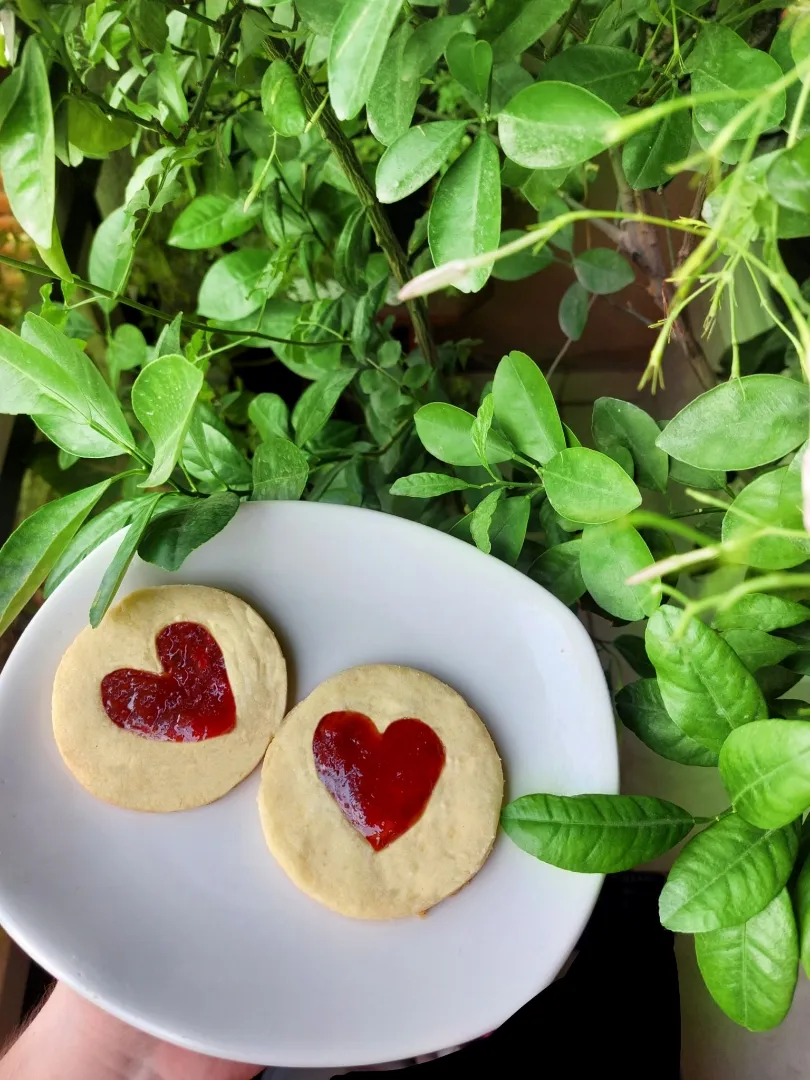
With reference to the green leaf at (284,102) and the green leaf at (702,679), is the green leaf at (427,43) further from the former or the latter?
the green leaf at (702,679)

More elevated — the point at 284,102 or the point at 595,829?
the point at 284,102

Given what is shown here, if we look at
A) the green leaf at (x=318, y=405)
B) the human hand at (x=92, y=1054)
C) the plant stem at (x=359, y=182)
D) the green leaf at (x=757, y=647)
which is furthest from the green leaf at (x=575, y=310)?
the human hand at (x=92, y=1054)

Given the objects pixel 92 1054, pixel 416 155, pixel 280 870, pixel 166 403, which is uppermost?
pixel 416 155

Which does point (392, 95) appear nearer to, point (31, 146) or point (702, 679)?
point (31, 146)

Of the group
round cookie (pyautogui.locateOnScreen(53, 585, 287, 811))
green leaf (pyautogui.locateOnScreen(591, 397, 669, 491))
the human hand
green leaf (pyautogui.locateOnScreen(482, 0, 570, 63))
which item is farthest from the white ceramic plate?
green leaf (pyautogui.locateOnScreen(482, 0, 570, 63))

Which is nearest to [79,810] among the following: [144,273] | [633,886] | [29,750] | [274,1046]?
[29,750]

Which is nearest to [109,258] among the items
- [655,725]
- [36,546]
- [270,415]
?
[270,415]
